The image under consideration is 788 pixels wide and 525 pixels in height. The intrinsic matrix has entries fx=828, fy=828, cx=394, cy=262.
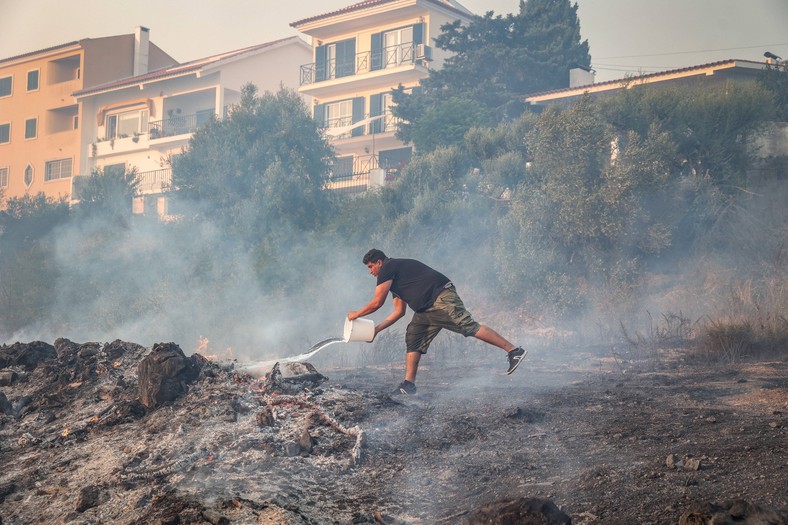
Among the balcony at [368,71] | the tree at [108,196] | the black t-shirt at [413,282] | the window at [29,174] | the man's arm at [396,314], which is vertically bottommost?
the man's arm at [396,314]

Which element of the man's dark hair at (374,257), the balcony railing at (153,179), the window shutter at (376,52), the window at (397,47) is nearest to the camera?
the man's dark hair at (374,257)

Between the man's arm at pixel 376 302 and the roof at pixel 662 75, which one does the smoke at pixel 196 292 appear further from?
the man's arm at pixel 376 302

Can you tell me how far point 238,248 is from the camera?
23734mm

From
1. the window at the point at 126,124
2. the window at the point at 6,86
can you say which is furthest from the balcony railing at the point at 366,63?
the window at the point at 6,86

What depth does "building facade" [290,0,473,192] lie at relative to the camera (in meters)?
34.8

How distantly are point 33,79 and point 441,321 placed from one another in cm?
4585

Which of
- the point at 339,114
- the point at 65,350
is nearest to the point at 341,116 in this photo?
the point at 339,114

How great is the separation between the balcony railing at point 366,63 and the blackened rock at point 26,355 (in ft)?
83.1

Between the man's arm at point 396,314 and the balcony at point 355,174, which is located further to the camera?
the balcony at point 355,174

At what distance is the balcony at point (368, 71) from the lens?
34.8 meters

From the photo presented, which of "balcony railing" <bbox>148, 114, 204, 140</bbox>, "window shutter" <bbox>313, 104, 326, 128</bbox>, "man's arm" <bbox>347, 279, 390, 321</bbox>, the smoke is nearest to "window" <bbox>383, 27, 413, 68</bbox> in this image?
"window shutter" <bbox>313, 104, 326, 128</bbox>

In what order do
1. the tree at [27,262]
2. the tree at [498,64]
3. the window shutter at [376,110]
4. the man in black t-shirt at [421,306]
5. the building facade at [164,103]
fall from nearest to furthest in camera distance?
1. the man in black t-shirt at [421,306]
2. the tree at [27,262]
3. the tree at [498,64]
4. the window shutter at [376,110]
5. the building facade at [164,103]

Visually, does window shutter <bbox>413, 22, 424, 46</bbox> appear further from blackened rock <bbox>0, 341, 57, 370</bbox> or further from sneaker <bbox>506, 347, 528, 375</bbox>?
sneaker <bbox>506, 347, 528, 375</bbox>

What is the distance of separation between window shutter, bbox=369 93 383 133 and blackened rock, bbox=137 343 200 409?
27.5 meters
